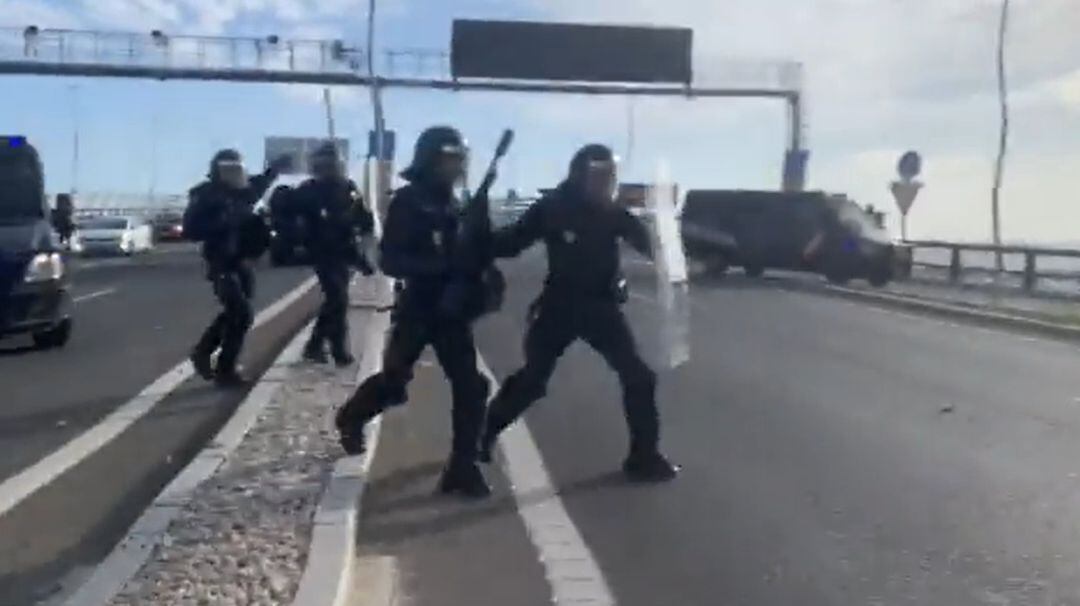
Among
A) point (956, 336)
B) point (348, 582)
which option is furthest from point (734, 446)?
point (956, 336)

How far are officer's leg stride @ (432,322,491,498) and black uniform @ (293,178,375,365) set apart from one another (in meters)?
5.49

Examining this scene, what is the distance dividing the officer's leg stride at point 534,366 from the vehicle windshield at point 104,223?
167 feet

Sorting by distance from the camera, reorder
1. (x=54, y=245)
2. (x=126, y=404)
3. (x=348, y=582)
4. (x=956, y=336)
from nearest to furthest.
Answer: (x=348, y=582) < (x=126, y=404) < (x=54, y=245) < (x=956, y=336)

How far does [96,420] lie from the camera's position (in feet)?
44.6

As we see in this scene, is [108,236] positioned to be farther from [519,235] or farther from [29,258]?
[519,235]

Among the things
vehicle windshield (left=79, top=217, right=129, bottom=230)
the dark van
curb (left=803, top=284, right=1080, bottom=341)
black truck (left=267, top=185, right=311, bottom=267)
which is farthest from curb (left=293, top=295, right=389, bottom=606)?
vehicle windshield (left=79, top=217, right=129, bottom=230)

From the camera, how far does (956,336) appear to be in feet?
80.4

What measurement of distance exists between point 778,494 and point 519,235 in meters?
2.01

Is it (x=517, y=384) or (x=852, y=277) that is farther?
(x=852, y=277)

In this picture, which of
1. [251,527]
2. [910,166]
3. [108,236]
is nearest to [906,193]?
[910,166]

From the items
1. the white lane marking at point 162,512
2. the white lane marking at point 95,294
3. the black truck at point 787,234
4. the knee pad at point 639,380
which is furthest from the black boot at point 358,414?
the black truck at point 787,234

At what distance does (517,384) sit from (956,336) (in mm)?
14751

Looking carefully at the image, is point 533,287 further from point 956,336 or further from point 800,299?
point 956,336

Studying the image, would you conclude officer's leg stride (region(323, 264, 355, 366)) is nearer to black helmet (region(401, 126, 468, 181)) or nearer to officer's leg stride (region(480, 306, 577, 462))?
officer's leg stride (region(480, 306, 577, 462))
